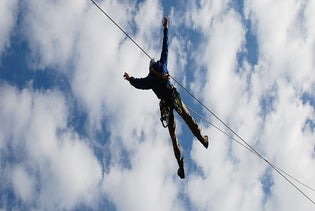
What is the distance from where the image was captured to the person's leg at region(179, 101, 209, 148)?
12.5 metres

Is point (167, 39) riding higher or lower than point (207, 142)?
higher

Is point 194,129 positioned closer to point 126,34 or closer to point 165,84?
point 165,84

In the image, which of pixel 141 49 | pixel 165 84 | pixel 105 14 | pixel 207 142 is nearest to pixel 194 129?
pixel 207 142

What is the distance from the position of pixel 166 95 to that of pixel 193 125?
1101 millimetres

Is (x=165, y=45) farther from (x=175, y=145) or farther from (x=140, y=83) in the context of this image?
(x=175, y=145)

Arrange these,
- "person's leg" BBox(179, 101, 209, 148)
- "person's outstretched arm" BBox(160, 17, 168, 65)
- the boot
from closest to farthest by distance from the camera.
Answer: "person's outstretched arm" BBox(160, 17, 168, 65)
the boot
"person's leg" BBox(179, 101, 209, 148)

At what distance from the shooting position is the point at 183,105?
40.9ft

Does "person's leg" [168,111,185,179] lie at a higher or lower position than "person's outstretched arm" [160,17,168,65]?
lower

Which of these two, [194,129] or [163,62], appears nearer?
[163,62]

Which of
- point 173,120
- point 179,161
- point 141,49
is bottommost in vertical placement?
point 179,161

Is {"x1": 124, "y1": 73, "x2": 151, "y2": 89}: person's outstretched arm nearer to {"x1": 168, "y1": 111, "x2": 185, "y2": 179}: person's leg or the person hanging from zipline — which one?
the person hanging from zipline

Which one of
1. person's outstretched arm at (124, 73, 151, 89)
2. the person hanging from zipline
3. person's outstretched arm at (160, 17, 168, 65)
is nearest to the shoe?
the person hanging from zipline

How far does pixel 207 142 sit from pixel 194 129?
455 millimetres

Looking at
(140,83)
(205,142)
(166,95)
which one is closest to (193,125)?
(205,142)
